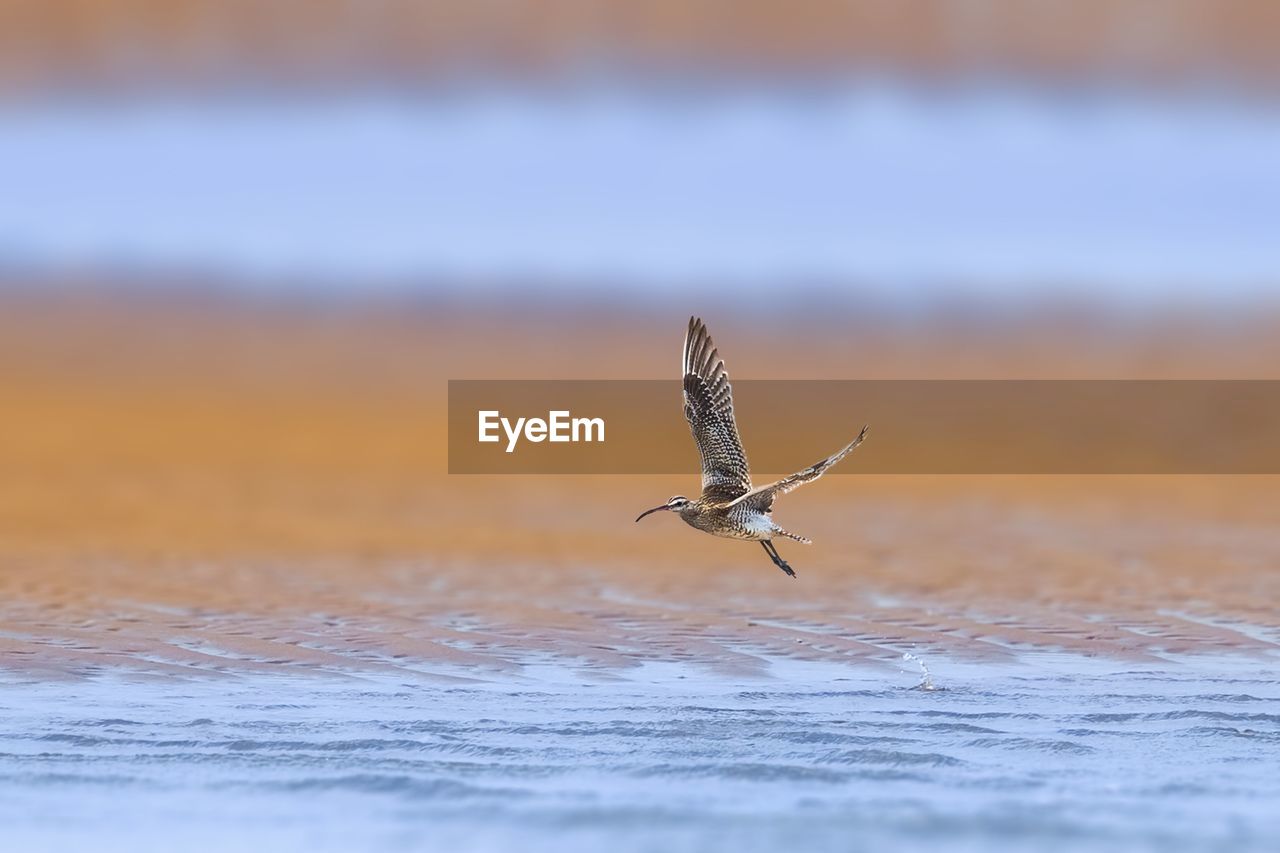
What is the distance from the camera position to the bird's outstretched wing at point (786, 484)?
8266mm

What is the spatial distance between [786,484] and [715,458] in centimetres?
150

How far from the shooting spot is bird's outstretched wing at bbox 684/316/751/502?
984 cm

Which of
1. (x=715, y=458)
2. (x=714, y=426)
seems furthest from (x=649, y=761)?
(x=714, y=426)

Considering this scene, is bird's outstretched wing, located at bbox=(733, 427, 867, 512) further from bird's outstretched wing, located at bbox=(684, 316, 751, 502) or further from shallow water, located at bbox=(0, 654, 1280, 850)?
shallow water, located at bbox=(0, 654, 1280, 850)

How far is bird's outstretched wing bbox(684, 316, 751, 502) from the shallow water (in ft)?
3.24
